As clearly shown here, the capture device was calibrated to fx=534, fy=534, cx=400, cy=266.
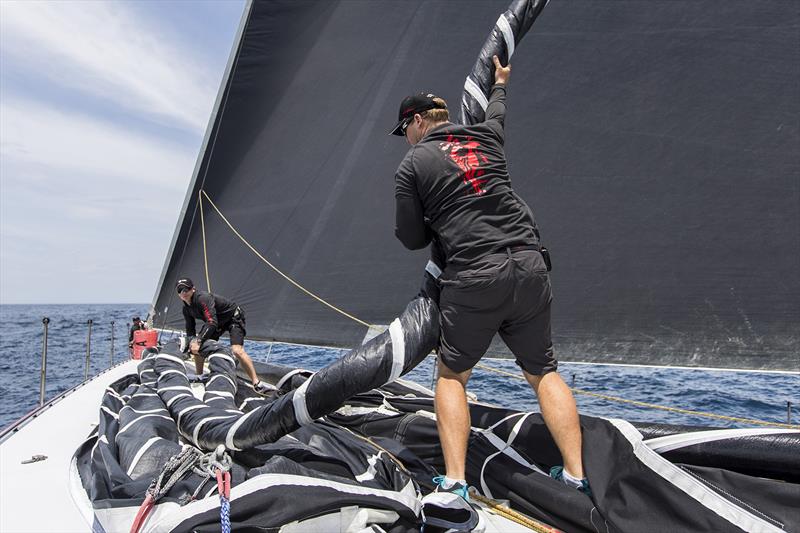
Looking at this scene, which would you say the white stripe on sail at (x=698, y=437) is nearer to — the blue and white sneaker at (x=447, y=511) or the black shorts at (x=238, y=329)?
the blue and white sneaker at (x=447, y=511)

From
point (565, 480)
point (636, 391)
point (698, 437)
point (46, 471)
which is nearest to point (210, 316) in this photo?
point (46, 471)

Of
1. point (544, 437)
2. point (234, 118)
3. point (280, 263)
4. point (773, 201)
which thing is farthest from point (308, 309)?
point (773, 201)

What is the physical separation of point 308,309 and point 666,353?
223 centimetres

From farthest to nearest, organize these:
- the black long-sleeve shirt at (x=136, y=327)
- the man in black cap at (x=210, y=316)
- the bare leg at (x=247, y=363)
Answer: the black long-sleeve shirt at (x=136, y=327)
the man in black cap at (x=210, y=316)
the bare leg at (x=247, y=363)

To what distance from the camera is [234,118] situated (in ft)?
13.5

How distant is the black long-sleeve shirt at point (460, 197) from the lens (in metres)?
1.59

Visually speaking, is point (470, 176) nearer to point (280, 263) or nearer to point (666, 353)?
point (666, 353)

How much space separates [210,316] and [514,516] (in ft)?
9.94

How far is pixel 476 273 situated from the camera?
153 centimetres

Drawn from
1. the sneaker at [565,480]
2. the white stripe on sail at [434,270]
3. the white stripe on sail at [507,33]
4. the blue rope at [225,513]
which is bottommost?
the sneaker at [565,480]

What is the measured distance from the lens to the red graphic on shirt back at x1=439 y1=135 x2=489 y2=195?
1.61 metres

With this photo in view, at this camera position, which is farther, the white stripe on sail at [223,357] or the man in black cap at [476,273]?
the white stripe on sail at [223,357]

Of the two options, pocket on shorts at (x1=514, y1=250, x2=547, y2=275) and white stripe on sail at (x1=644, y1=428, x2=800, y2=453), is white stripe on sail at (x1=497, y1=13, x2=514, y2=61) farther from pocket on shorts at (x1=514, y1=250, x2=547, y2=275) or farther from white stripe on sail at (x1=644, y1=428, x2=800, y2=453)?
white stripe on sail at (x1=644, y1=428, x2=800, y2=453)

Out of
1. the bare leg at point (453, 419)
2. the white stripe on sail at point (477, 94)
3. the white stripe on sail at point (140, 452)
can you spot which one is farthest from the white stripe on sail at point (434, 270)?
the white stripe on sail at point (140, 452)
